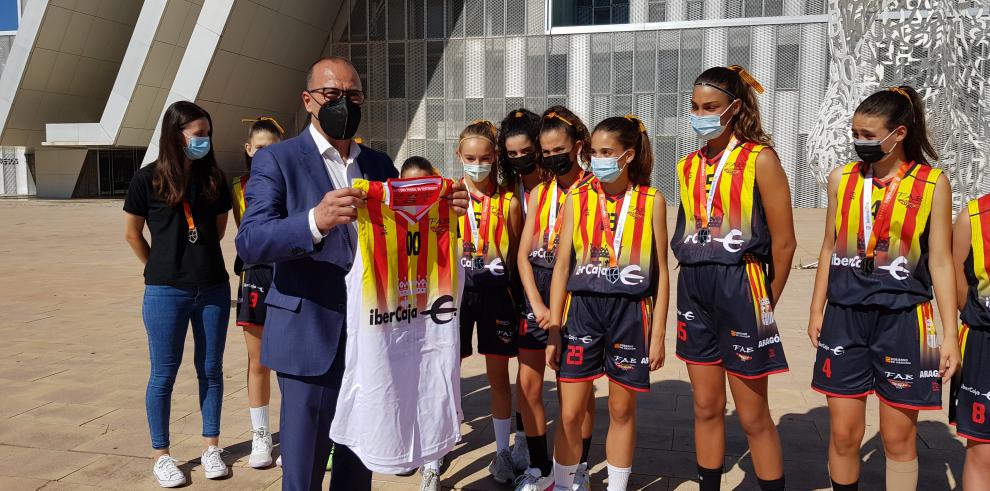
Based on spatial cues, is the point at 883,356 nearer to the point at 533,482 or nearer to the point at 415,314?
the point at 533,482

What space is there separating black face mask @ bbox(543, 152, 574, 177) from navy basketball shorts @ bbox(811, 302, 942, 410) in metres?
1.53

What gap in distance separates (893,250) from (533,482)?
7.04ft

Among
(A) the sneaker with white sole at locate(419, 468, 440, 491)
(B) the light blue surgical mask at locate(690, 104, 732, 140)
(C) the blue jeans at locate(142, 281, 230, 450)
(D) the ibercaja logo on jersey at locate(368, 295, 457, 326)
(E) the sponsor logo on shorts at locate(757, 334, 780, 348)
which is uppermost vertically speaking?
(B) the light blue surgical mask at locate(690, 104, 732, 140)

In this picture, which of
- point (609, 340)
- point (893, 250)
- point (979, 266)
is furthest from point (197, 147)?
point (979, 266)

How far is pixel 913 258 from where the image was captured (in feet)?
10.9

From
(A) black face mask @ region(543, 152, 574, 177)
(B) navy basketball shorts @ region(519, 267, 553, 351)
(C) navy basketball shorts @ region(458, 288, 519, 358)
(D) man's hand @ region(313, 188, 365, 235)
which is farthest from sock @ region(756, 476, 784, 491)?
(D) man's hand @ region(313, 188, 365, 235)

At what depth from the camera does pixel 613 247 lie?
368cm

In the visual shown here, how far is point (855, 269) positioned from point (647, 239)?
0.94 metres

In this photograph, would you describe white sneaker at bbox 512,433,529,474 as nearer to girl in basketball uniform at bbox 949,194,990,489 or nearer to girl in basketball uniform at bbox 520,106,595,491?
girl in basketball uniform at bbox 520,106,595,491

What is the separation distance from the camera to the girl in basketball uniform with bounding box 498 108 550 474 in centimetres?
427

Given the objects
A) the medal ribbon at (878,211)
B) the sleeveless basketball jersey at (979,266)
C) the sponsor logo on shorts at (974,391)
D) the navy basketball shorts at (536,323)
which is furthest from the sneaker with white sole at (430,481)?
the sleeveless basketball jersey at (979,266)

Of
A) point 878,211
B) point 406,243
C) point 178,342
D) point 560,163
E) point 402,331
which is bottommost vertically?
point 178,342

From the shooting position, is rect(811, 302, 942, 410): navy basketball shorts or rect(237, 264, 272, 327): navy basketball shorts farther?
rect(237, 264, 272, 327): navy basketball shorts

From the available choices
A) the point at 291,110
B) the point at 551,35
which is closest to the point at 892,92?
the point at 551,35
